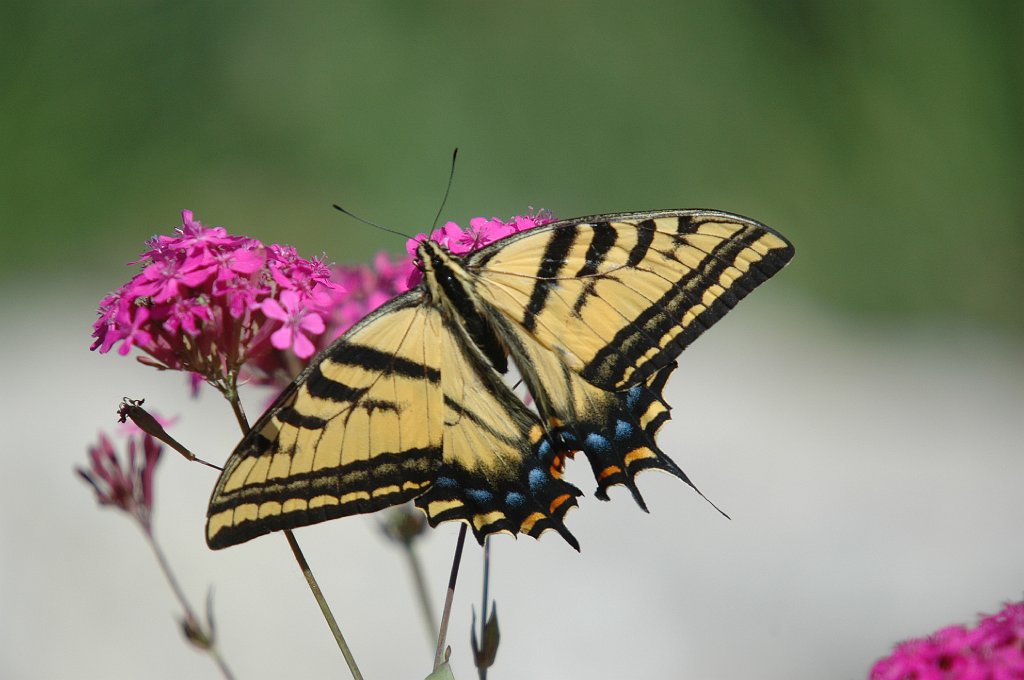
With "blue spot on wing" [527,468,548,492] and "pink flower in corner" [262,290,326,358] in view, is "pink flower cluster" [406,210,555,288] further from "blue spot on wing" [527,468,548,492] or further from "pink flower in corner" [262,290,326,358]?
"blue spot on wing" [527,468,548,492]

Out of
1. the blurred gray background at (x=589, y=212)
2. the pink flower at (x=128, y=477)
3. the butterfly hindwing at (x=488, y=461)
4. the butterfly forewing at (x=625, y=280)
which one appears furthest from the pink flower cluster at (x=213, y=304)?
the blurred gray background at (x=589, y=212)

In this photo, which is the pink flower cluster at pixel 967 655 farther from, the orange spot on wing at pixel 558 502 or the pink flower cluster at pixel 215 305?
the pink flower cluster at pixel 215 305

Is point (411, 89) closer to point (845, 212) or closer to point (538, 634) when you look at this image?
point (845, 212)

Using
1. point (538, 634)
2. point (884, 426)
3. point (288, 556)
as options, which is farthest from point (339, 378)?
point (884, 426)

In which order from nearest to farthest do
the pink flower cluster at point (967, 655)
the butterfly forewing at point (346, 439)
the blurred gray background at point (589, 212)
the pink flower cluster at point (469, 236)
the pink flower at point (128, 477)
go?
1. the pink flower cluster at point (967, 655)
2. the butterfly forewing at point (346, 439)
3. the pink flower cluster at point (469, 236)
4. the pink flower at point (128, 477)
5. the blurred gray background at point (589, 212)

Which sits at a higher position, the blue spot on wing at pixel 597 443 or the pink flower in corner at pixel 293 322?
the pink flower in corner at pixel 293 322

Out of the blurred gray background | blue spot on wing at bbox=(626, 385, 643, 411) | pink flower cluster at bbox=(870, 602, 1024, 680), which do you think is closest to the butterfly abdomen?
blue spot on wing at bbox=(626, 385, 643, 411)

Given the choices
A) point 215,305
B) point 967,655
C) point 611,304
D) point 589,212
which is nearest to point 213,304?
point 215,305
